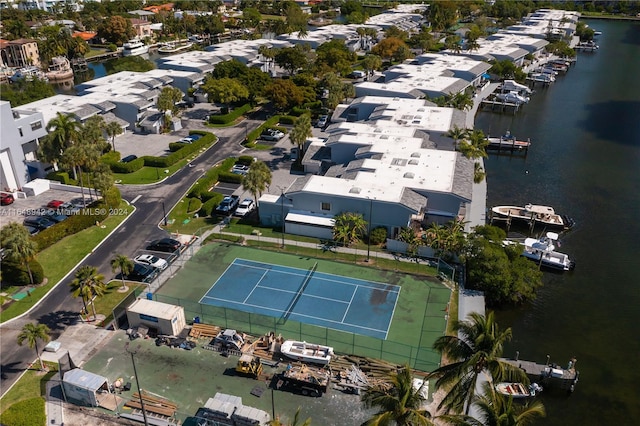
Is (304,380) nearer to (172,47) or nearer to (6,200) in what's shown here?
(6,200)

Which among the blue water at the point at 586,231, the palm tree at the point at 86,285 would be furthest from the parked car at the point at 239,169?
the blue water at the point at 586,231

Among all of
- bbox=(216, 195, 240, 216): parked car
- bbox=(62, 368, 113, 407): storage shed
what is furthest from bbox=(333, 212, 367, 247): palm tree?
bbox=(62, 368, 113, 407): storage shed

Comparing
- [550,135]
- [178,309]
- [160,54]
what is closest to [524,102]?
[550,135]

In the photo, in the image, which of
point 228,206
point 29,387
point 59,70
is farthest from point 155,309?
point 59,70

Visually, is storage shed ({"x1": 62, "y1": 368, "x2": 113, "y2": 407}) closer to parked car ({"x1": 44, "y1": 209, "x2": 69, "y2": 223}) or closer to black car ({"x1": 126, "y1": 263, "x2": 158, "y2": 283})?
black car ({"x1": 126, "y1": 263, "x2": 158, "y2": 283})

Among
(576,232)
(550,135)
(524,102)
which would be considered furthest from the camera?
(524,102)

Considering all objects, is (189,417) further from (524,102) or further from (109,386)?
(524,102)
